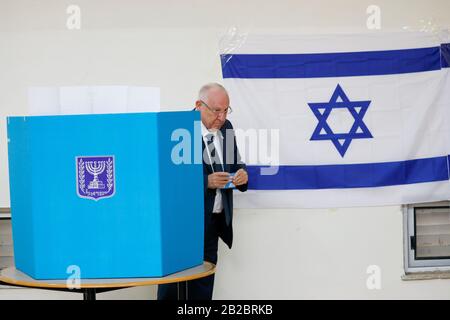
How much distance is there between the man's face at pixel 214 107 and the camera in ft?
11.6

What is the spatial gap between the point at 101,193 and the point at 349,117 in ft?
6.15

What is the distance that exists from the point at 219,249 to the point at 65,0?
5.01 ft

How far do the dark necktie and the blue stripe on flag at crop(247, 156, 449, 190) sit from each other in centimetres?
45

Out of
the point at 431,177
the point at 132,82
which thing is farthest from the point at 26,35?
the point at 431,177

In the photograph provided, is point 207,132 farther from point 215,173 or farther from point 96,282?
point 96,282

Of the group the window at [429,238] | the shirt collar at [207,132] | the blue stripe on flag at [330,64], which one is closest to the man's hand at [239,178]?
the shirt collar at [207,132]

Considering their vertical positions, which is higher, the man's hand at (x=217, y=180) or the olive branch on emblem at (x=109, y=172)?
the olive branch on emblem at (x=109, y=172)

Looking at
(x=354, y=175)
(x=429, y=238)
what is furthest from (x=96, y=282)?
(x=429, y=238)

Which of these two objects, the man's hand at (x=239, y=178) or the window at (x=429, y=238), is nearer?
the man's hand at (x=239, y=178)

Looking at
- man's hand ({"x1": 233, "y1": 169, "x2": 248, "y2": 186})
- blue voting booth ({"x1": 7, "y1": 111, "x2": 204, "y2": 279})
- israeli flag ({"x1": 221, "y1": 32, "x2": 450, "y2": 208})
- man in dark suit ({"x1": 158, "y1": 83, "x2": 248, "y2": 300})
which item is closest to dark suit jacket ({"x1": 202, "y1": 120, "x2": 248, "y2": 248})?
man in dark suit ({"x1": 158, "y1": 83, "x2": 248, "y2": 300})

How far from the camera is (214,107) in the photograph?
3533 millimetres

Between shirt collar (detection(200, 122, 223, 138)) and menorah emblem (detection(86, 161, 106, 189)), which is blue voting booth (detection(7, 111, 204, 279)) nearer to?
menorah emblem (detection(86, 161, 106, 189))

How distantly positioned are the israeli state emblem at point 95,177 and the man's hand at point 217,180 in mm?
889

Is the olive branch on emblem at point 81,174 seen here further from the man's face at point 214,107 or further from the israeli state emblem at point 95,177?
the man's face at point 214,107
